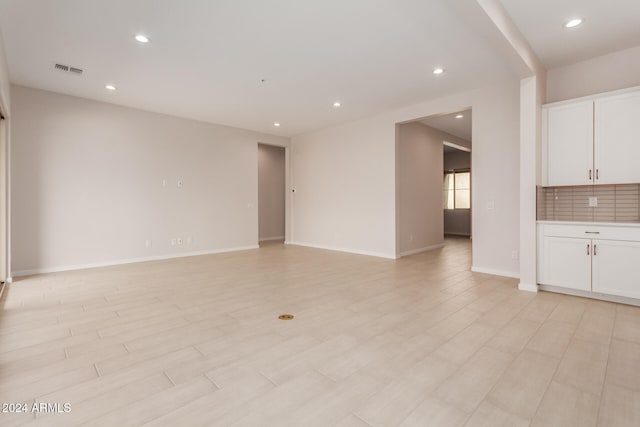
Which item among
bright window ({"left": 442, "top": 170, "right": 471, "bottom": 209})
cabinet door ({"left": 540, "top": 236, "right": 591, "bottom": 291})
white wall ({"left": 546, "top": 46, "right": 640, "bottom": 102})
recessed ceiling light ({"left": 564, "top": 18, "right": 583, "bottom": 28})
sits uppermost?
recessed ceiling light ({"left": 564, "top": 18, "right": 583, "bottom": 28})

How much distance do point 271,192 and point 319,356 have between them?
7357mm

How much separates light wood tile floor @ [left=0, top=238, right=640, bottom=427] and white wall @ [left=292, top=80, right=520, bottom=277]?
131 cm

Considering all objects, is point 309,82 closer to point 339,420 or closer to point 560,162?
point 560,162

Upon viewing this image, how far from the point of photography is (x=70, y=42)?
3.35 metres

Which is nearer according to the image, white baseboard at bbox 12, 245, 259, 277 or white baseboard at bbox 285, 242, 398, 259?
white baseboard at bbox 12, 245, 259, 277

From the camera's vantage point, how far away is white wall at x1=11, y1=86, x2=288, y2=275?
4.73m

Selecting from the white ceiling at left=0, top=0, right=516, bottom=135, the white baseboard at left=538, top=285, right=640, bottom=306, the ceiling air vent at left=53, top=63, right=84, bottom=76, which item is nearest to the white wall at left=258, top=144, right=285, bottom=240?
the white ceiling at left=0, top=0, right=516, bottom=135

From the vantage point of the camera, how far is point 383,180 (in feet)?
20.4

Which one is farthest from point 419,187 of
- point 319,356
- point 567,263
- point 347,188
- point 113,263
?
point 113,263

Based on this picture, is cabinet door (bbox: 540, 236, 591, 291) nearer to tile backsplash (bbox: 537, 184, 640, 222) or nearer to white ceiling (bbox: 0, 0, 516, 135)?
tile backsplash (bbox: 537, 184, 640, 222)

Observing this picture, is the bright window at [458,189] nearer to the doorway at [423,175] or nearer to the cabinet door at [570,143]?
the doorway at [423,175]

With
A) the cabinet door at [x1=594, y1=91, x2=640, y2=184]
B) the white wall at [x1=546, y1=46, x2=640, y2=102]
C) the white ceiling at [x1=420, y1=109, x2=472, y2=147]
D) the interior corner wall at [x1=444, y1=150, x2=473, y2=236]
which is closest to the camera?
the cabinet door at [x1=594, y1=91, x2=640, y2=184]

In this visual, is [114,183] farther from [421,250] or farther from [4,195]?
[421,250]

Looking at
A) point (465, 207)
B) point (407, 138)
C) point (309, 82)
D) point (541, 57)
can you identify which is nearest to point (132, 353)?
point (309, 82)
